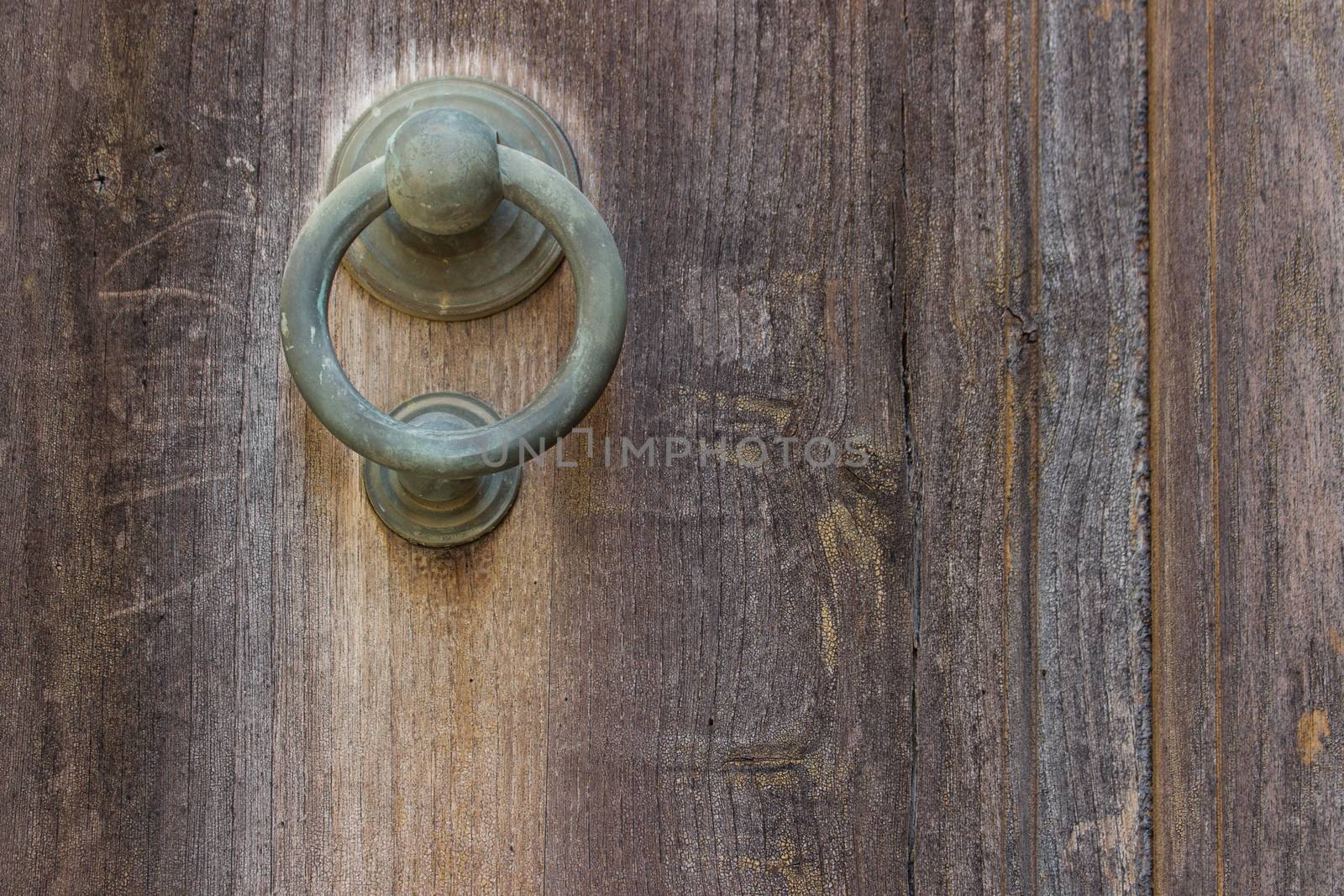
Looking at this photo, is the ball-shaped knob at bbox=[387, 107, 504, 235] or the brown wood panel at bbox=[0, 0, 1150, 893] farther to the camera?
the brown wood panel at bbox=[0, 0, 1150, 893]

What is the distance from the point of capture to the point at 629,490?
1.82ft

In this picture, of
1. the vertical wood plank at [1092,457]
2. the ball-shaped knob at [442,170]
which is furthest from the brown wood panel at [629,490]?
the ball-shaped knob at [442,170]

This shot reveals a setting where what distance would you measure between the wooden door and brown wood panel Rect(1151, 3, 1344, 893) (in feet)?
0.05

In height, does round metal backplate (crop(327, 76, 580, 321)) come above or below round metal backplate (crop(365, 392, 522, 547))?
above

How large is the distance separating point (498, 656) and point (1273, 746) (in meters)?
0.42

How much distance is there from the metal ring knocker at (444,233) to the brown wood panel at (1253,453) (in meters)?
0.32

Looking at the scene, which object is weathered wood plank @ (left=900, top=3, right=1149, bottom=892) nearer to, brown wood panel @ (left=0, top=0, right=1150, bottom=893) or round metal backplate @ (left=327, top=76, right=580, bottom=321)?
brown wood panel @ (left=0, top=0, right=1150, bottom=893)

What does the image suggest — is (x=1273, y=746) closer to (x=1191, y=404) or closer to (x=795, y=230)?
(x=1191, y=404)

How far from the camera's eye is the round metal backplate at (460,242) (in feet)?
1.74

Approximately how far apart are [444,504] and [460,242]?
147 millimetres

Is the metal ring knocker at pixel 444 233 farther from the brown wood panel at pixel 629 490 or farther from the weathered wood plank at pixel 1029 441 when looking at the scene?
the weathered wood plank at pixel 1029 441

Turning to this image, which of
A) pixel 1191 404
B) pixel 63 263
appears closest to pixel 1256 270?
pixel 1191 404

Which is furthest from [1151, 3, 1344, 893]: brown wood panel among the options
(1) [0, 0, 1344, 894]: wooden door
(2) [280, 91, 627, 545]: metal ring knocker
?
(2) [280, 91, 627, 545]: metal ring knocker

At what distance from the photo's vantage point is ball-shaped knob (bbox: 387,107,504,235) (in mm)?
430
